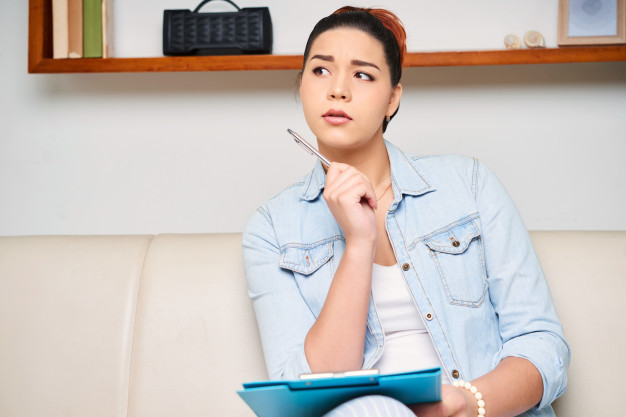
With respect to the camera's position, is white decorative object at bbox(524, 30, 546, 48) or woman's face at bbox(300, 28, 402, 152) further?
white decorative object at bbox(524, 30, 546, 48)

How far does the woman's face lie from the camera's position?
4.19 feet

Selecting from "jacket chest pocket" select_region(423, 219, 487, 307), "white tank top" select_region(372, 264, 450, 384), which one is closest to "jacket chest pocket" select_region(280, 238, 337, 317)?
"white tank top" select_region(372, 264, 450, 384)

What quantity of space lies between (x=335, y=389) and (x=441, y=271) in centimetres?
49

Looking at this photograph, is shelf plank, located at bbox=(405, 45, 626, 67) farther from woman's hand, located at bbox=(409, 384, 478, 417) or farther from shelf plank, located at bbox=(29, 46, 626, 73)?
woman's hand, located at bbox=(409, 384, 478, 417)

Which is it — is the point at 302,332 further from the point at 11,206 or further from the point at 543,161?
the point at 11,206

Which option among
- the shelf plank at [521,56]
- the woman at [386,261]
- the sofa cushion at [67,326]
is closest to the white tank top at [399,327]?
the woman at [386,261]

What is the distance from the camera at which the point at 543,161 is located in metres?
2.14

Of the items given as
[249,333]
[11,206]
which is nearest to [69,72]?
[11,206]

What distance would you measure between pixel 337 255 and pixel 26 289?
75cm

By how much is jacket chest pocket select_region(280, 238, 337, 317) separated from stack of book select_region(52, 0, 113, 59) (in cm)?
115

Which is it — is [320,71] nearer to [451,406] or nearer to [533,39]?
[451,406]

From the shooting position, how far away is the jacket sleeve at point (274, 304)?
4.02 feet

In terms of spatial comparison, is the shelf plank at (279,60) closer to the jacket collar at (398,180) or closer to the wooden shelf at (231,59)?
the wooden shelf at (231,59)

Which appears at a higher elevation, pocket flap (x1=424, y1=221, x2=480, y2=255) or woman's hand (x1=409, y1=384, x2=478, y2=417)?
pocket flap (x1=424, y1=221, x2=480, y2=255)
